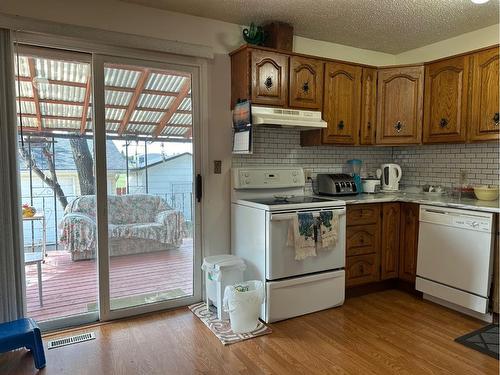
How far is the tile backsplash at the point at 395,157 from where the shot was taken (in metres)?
3.37

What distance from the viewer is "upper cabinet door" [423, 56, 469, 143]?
3.22 meters

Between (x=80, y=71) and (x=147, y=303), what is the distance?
A: 1.92 m

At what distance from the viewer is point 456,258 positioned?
2949 millimetres

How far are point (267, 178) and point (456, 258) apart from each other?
5.62 ft

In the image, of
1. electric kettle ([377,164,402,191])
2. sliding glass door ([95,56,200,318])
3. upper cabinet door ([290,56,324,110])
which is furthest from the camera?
electric kettle ([377,164,402,191])

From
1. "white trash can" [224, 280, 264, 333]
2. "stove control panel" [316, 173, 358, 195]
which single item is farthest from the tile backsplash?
"white trash can" [224, 280, 264, 333]

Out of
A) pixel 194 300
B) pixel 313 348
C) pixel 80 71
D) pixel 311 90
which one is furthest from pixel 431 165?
pixel 80 71

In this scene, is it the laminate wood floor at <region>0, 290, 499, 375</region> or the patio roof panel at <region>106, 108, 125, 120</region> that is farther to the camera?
the patio roof panel at <region>106, 108, 125, 120</region>

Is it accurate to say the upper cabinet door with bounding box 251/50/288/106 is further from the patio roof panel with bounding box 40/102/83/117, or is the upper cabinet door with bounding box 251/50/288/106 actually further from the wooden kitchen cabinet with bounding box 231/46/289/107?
the patio roof panel with bounding box 40/102/83/117

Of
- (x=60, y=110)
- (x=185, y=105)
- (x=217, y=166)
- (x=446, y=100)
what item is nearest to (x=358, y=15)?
(x=446, y=100)

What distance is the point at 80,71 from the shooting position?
271 cm

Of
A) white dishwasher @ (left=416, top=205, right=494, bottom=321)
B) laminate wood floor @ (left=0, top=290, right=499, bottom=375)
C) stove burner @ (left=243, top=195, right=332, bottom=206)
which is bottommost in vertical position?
laminate wood floor @ (left=0, top=290, right=499, bottom=375)

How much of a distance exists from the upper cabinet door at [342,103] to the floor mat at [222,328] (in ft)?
5.89

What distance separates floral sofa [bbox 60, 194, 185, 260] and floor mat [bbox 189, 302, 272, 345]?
1.97 feet
